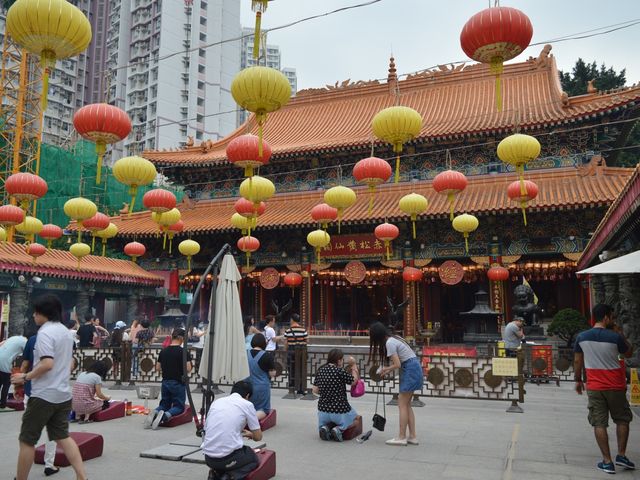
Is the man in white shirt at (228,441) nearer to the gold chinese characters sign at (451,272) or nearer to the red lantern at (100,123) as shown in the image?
the red lantern at (100,123)

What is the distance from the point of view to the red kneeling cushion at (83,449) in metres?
5.16

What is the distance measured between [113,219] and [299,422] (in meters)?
15.2

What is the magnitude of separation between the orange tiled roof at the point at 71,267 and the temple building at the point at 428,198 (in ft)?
3.31

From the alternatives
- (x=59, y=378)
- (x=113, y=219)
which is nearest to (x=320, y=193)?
(x=113, y=219)

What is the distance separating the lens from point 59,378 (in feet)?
14.3

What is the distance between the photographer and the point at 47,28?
5711mm

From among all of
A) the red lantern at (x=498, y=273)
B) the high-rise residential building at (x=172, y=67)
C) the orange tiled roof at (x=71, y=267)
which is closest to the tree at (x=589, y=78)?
the red lantern at (x=498, y=273)

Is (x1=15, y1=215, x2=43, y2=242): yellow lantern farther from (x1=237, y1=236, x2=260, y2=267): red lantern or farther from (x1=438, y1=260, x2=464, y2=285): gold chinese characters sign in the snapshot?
(x1=438, y1=260, x2=464, y2=285): gold chinese characters sign

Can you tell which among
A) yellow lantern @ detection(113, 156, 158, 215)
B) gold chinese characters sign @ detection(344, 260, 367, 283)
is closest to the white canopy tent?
yellow lantern @ detection(113, 156, 158, 215)

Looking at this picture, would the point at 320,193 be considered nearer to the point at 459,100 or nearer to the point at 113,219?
the point at 459,100

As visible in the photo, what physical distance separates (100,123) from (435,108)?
49.5 feet

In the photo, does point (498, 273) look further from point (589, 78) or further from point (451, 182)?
point (589, 78)

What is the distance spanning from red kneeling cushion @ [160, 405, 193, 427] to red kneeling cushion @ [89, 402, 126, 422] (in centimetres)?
100

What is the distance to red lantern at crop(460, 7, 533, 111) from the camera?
5.98 meters
